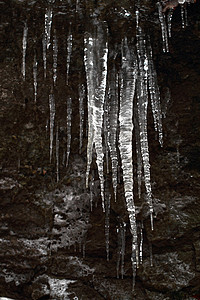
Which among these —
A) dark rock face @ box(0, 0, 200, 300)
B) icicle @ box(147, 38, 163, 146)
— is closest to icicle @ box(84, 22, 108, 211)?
icicle @ box(147, 38, 163, 146)

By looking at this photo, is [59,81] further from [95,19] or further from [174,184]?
[174,184]

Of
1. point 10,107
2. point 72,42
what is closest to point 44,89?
point 10,107

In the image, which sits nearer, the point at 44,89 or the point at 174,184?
the point at 44,89

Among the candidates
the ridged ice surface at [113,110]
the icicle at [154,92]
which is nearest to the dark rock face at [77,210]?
the icicle at [154,92]

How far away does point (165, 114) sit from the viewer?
3.17m

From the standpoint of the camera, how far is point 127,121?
2.43 metres

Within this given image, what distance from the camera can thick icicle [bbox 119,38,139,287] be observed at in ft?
7.89

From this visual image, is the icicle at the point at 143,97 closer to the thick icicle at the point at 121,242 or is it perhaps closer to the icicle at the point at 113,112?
the icicle at the point at 113,112

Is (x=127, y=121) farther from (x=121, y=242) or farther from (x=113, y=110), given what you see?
(x=121, y=242)

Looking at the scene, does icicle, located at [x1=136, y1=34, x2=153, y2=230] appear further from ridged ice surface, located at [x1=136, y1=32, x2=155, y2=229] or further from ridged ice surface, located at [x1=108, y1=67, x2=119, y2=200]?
ridged ice surface, located at [x1=108, y1=67, x2=119, y2=200]

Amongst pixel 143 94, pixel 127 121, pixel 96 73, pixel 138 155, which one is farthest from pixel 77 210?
pixel 96 73

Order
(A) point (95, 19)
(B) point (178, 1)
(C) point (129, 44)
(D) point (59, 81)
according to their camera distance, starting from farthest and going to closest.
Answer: (D) point (59, 81), (C) point (129, 44), (A) point (95, 19), (B) point (178, 1)

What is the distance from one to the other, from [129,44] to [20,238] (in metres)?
2.34

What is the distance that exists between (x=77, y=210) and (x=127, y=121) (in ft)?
4.90
